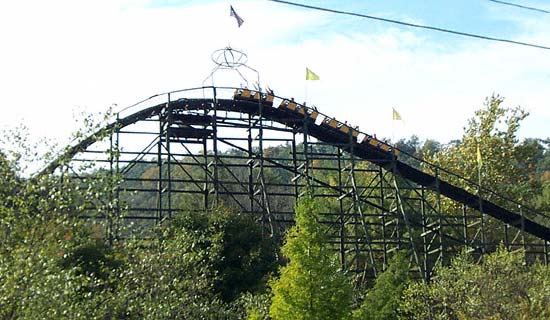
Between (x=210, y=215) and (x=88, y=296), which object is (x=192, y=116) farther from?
(x=88, y=296)

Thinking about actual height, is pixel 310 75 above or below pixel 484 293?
above

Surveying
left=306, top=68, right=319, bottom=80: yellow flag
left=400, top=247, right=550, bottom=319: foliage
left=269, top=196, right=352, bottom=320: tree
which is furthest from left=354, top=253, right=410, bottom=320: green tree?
left=306, top=68, right=319, bottom=80: yellow flag

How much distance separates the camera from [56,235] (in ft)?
47.2

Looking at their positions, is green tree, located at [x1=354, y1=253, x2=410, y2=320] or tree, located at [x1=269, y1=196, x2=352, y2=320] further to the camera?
green tree, located at [x1=354, y1=253, x2=410, y2=320]

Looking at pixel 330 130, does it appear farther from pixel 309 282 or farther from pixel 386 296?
pixel 309 282

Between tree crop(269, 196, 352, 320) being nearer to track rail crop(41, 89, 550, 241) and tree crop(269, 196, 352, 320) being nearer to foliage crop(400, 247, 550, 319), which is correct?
foliage crop(400, 247, 550, 319)

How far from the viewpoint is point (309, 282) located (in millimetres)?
21234

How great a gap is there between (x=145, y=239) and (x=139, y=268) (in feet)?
13.2

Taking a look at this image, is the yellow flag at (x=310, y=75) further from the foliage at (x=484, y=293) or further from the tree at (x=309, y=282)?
the tree at (x=309, y=282)

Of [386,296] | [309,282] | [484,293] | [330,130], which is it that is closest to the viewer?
[309,282]

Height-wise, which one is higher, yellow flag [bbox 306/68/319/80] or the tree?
yellow flag [bbox 306/68/319/80]

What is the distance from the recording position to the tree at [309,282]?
69.2ft

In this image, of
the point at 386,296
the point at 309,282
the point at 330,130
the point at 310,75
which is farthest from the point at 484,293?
the point at 310,75

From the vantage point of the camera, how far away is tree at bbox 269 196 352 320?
2109 cm
